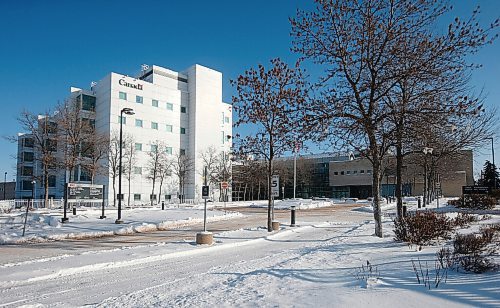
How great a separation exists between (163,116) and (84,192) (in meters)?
41.0

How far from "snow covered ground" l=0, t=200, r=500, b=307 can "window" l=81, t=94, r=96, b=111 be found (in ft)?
171

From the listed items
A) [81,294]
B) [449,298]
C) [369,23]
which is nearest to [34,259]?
[81,294]

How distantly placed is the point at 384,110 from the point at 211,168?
50.7m

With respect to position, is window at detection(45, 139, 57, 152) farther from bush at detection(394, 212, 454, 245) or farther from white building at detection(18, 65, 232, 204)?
bush at detection(394, 212, 454, 245)

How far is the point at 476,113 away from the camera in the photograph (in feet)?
37.4

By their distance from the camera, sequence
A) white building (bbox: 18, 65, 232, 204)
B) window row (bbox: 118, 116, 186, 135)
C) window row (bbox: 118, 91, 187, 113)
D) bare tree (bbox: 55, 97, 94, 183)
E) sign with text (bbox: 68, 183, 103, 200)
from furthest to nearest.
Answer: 1. window row (bbox: 118, 116, 186, 135)
2. window row (bbox: 118, 91, 187, 113)
3. white building (bbox: 18, 65, 232, 204)
4. bare tree (bbox: 55, 97, 94, 183)
5. sign with text (bbox: 68, 183, 103, 200)

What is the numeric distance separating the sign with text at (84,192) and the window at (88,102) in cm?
3732

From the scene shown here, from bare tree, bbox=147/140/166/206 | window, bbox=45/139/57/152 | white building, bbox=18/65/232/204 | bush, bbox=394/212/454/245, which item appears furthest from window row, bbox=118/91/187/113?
bush, bbox=394/212/454/245

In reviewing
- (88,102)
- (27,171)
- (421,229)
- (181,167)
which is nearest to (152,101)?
(88,102)

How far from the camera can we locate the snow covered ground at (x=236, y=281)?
5.48 metres

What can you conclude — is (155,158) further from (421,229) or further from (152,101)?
(421,229)

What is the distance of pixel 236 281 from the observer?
7.30m

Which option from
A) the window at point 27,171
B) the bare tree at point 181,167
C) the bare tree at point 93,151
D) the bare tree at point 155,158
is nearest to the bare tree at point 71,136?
the bare tree at point 93,151

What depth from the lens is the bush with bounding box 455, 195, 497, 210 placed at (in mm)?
27328
